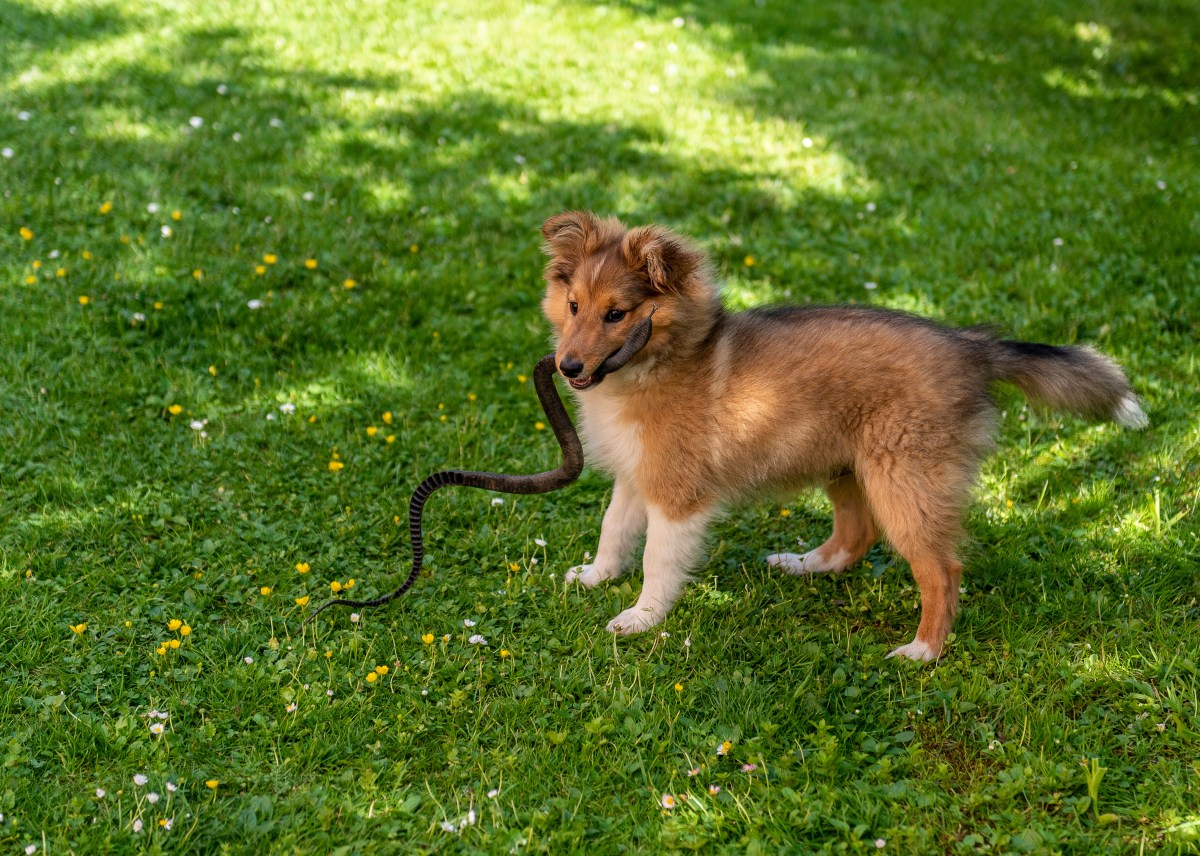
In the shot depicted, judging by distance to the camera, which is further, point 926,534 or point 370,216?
point 370,216

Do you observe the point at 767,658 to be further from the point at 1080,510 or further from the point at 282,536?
the point at 282,536

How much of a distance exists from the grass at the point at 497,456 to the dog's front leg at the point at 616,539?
15 centimetres

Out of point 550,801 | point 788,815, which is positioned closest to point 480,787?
point 550,801

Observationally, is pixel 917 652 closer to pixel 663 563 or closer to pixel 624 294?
pixel 663 563

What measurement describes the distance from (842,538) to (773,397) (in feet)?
3.13

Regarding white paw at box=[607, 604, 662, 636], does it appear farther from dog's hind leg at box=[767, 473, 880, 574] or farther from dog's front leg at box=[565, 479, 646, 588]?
dog's hind leg at box=[767, 473, 880, 574]

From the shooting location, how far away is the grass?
383 centimetres

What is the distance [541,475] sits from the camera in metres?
4.88

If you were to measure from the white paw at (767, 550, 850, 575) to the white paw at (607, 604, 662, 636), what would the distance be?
76 centimetres

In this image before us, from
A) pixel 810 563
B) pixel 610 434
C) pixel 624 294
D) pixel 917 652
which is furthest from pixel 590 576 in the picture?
pixel 917 652

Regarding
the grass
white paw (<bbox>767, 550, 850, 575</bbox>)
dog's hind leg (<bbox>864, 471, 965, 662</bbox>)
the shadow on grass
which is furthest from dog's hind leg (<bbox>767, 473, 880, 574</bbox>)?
the shadow on grass

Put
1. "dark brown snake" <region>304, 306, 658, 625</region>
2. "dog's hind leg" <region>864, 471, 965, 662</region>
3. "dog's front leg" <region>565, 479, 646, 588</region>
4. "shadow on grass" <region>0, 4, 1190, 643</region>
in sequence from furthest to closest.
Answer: "shadow on grass" <region>0, 4, 1190, 643</region> < "dog's front leg" <region>565, 479, 646, 588</region> < "dark brown snake" <region>304, 306, 658, 625</region> < "dog's hind leg" <region>864, 471, 965, 662</region>

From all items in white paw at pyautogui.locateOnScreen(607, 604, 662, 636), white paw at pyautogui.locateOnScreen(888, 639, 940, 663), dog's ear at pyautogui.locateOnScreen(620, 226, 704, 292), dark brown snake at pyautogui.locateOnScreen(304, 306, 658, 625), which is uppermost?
dog's ear at pyautogui.locateOnScreen(620, 226, 704, 292)

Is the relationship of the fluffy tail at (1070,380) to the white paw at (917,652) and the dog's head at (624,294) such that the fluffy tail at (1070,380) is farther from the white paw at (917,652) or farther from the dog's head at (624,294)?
the dog's head at (624,294)
